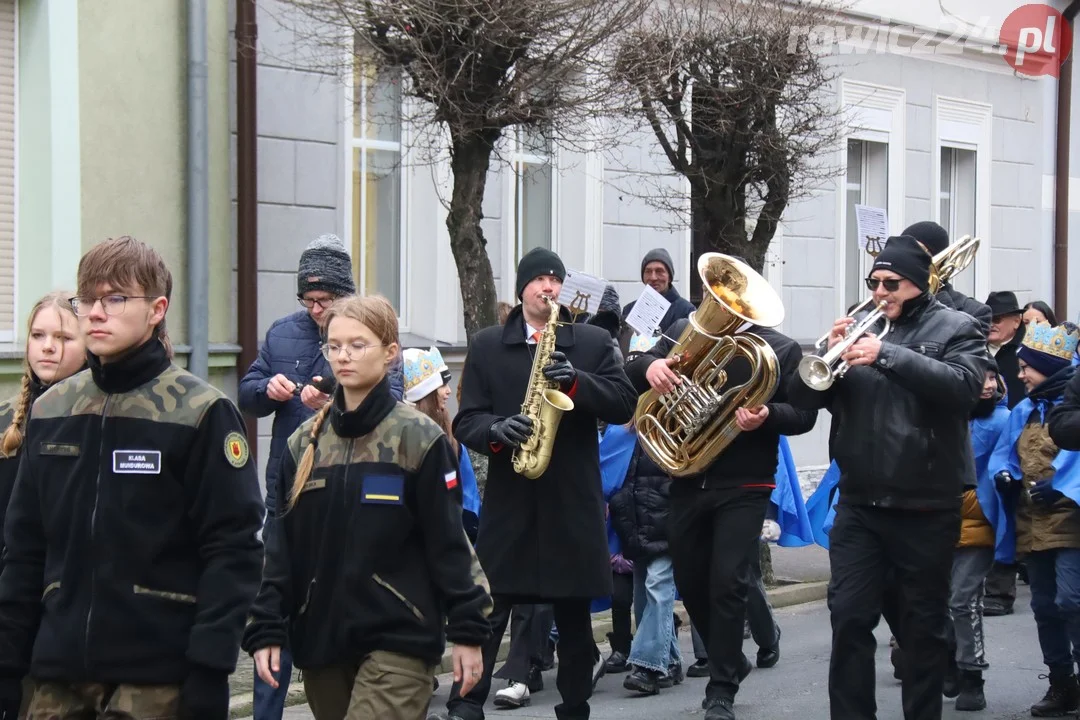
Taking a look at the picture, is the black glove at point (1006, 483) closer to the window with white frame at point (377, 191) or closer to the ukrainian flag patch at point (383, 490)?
the ukrainian flag patch at point (383, 490)

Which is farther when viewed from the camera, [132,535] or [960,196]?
[960,196]

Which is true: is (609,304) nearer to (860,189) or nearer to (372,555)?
(372,555)


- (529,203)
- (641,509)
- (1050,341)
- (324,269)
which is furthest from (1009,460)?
(529,203)

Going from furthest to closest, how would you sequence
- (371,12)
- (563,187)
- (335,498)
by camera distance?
(563,187), (371,12), (335,498)

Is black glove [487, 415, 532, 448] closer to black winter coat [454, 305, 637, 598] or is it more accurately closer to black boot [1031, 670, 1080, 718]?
black winter coat [454, 305, 637, 598]

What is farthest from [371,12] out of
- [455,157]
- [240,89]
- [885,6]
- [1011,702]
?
[885,6]

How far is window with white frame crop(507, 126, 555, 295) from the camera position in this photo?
13930mm

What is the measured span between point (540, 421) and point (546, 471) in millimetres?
248

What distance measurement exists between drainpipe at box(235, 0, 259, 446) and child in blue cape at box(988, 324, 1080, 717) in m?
5.73

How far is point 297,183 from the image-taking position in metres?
12.1

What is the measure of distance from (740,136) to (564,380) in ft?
18.8

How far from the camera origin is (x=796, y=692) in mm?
8047

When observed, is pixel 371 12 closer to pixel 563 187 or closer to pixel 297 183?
pixel 297 183

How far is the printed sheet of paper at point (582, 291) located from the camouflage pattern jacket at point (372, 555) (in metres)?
2.01
